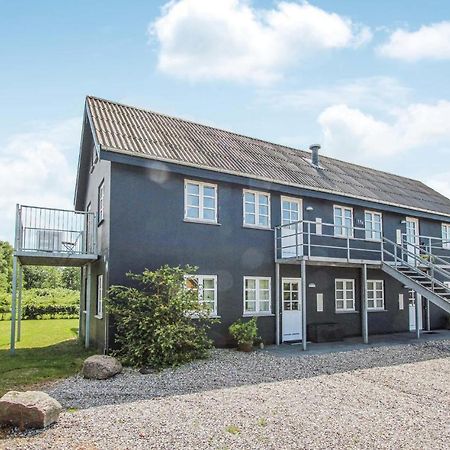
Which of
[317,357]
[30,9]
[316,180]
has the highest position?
[30,9]

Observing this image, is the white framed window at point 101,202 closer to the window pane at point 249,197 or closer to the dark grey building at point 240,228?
the dark grey building at point 240,228

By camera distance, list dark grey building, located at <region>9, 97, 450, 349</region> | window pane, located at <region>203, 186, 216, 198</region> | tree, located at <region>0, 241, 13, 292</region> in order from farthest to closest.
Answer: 1. tree, located at <region>0, 241, 13, 292</region>
2. window pane, located at <region>203, 186, 216, 198</region>
3. dark grey building, located at <region>9, 97, 450, 349</region>

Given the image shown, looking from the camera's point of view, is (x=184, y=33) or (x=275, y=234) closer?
(x=184, y=33)

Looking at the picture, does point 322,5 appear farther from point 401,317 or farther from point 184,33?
point 401,317

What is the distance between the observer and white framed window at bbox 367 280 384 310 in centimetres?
1736

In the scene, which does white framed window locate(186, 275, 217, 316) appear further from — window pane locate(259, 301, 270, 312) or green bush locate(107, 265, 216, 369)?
window pane locate(259, 301, 270, 312)

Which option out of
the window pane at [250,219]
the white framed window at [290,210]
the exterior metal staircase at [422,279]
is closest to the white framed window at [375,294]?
the exterior metal staircase at [422,279]

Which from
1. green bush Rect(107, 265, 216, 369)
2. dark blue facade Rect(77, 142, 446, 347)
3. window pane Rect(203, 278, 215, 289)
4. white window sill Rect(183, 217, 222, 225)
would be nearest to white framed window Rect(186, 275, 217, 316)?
window pane Rect(203, 278, 215, 289)

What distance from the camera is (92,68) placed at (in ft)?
30.1

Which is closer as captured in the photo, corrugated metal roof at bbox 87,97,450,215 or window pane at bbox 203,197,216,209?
corrugated metal roof at bbox 87,97,450,215

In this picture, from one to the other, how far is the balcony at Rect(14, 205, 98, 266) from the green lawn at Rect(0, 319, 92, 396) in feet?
9.40

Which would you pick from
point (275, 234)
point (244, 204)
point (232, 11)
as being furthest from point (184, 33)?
point (275, 234)

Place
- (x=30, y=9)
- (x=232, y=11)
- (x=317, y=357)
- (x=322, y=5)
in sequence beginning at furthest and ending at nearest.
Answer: (x=317, y=357) → (x=30, y=9) → (x=322, y=5) → (x=232, y=11)

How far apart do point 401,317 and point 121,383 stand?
13.7 m
